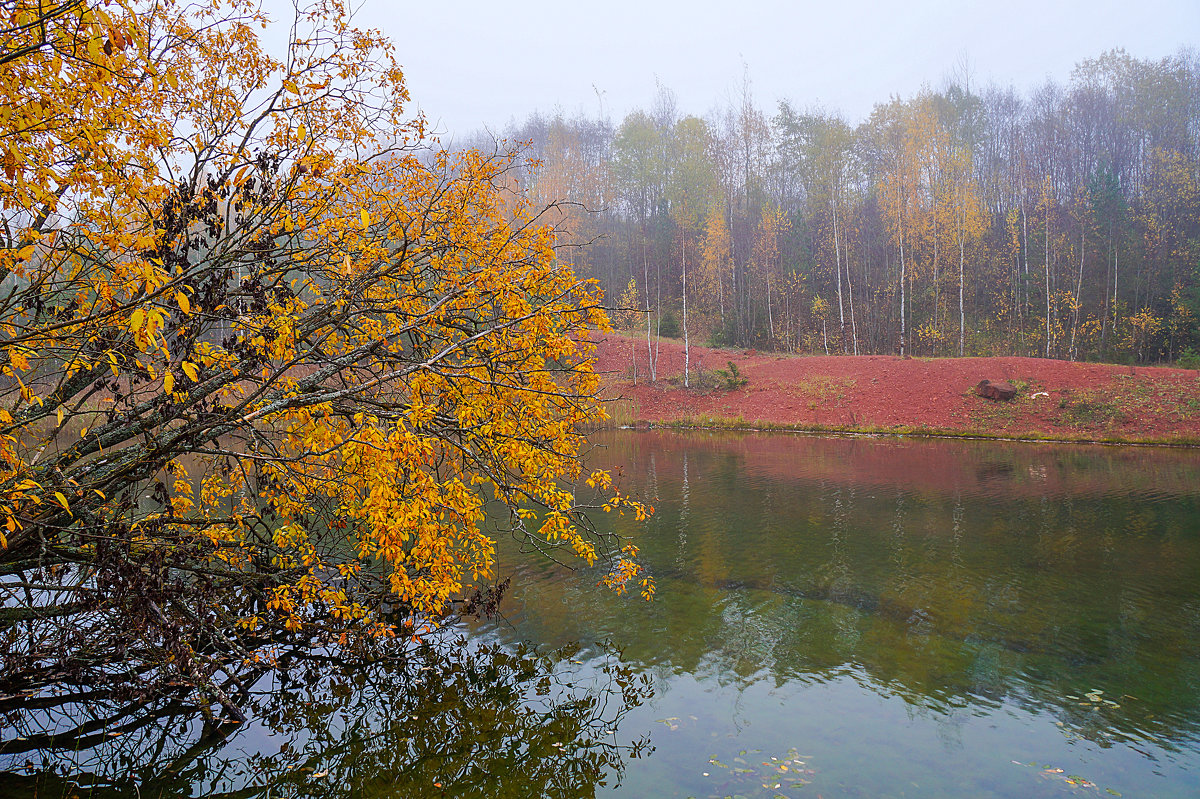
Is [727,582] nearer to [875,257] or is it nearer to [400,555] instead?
[400,555]

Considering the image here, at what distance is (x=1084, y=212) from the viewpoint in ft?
121

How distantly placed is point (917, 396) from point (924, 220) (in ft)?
45.1

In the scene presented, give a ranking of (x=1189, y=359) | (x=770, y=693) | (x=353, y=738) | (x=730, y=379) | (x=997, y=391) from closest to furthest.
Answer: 1. (x=353, y=738)
2. (x=770, y=693)
3. (x=997, y=391)
4. (x=1189, y=359)
5. (x=730, y=379)

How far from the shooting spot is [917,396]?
29062 millimetres

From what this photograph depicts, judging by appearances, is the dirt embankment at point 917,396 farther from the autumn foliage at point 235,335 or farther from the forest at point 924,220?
the autumn foliage at point 235,335

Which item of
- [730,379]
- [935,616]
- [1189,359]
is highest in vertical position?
[1189,359]

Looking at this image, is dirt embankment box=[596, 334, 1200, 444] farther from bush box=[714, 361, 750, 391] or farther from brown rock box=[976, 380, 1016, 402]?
brown rock box=[976, 380, 1016, 402]

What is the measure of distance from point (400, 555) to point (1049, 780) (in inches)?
210

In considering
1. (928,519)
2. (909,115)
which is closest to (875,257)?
(909,115)

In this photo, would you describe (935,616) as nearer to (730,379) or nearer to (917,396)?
(917,396)

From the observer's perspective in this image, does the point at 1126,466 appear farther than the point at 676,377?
No

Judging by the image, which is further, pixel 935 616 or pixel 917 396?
pixel 917 396

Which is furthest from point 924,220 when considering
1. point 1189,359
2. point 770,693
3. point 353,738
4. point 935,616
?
point 353,738

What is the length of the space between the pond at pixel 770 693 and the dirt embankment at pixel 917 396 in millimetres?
14334
